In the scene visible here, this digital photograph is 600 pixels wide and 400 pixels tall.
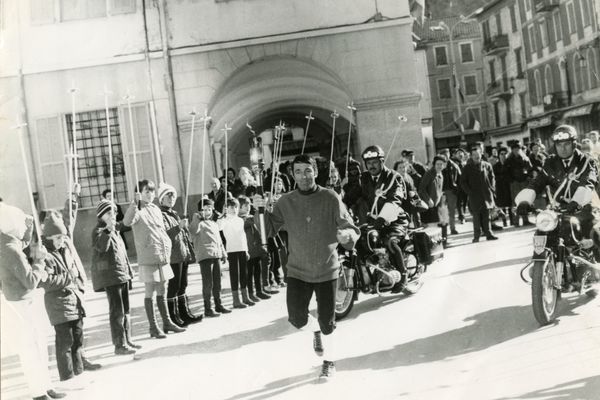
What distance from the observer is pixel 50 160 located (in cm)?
770

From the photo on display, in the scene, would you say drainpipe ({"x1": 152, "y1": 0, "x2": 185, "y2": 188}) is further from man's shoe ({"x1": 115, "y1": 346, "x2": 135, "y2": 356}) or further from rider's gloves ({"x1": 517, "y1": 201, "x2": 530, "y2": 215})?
rider's gloves ({"x1": 517, "y1": 201, "x2": 530, "y2": 215})

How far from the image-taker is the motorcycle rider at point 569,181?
18.3 feet

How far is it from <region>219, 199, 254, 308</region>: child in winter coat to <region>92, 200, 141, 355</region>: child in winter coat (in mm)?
1854

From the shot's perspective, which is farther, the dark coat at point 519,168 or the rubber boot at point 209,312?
the dark coat at point 519,168

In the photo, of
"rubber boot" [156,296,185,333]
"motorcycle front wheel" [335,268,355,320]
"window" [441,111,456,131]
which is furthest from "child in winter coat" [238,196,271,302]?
"window" [441,111,456,131]

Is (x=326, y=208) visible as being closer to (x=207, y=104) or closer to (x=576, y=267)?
(x=576, y=267)

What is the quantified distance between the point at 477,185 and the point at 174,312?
5.97 meters

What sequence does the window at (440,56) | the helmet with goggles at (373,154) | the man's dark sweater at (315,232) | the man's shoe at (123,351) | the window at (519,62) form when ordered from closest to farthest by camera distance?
the man's dark sweater at (315,232)
the man's shoe at (123,351)
the helmet with goggles at (373,154)
the window at (519,62)
the window at (440,56)

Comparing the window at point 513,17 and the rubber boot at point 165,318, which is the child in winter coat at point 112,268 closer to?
the rubber boot at point 165,318

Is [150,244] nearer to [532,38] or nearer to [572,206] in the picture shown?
[572,206]

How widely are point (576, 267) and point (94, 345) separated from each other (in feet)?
15.0

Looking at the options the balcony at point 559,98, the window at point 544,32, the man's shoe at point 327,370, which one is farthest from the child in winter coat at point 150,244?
the window at point 544,32

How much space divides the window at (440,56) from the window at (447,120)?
168 inches

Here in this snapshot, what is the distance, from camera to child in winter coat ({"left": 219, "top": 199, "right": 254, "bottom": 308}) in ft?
25.0
